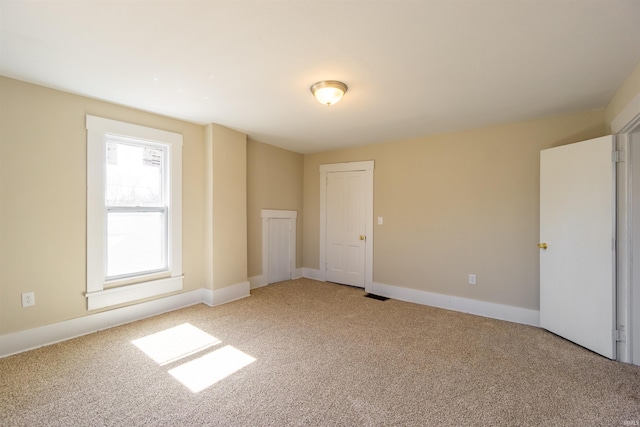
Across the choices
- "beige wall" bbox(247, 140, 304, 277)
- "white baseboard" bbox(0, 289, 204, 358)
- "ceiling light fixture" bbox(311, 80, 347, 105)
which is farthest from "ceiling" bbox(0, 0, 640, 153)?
"white baseboard" bbox(0, 289, 204, 358)

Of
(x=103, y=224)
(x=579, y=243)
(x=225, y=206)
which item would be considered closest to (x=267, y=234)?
(x=225, y=206)

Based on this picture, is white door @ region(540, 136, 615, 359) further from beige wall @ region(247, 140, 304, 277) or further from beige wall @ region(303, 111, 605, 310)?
beige wall @ region(247, 140, 304, 277)

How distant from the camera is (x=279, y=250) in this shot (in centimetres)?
493

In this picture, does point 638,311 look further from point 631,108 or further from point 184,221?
point 184,221

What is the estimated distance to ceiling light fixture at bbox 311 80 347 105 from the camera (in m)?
2.37

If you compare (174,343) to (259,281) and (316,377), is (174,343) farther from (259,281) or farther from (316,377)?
(259,281)

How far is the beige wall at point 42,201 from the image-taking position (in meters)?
2.35

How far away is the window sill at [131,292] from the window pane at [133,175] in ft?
3.03

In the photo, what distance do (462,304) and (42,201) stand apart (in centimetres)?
473

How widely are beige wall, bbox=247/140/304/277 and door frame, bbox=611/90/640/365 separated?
415 centimetres

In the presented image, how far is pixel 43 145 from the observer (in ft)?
8.27

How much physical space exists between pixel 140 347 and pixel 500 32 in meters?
3.70

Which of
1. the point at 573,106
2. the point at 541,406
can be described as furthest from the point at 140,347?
→ the point at 573,106

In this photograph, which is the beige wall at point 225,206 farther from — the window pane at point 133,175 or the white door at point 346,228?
the white door at point 346,228
